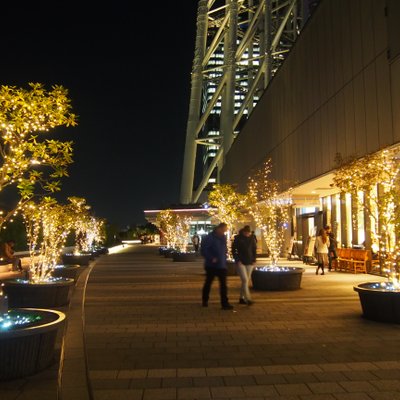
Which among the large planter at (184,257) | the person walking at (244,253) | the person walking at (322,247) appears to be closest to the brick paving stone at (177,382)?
the person walking at (244,253)

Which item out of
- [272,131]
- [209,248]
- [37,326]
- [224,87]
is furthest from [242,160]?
[37,326]

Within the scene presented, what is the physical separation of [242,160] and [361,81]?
31.7 m

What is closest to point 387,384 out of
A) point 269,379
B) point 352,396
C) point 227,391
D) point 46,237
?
point 352,396

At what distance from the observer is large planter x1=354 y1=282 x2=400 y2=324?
29.7ft

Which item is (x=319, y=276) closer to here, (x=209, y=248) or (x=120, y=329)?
(x=209, y=248)

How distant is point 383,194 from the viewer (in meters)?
10.2

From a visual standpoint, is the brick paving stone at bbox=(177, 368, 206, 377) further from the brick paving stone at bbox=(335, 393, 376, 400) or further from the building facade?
the building facade

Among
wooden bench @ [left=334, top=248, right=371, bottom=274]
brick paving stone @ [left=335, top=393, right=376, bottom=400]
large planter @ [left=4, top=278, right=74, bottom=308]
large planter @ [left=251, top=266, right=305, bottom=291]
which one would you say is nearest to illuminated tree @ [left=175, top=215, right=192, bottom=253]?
wooden bench @ [left=334, top=248, right=371, bottom=274]

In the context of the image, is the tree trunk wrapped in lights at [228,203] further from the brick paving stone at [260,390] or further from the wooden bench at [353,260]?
the brick paving stone at [260,390]

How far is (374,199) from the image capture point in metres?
10.4

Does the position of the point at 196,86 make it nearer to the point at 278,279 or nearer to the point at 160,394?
the point at 278,279

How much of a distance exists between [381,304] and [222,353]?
3.50 m

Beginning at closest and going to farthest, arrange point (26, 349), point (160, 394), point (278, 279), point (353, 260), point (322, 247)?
point (160, 394), point (26, 349), point (278, 279), point (322, 247), point (353, 260)

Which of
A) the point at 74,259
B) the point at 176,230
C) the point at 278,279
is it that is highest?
the point at 176,230
